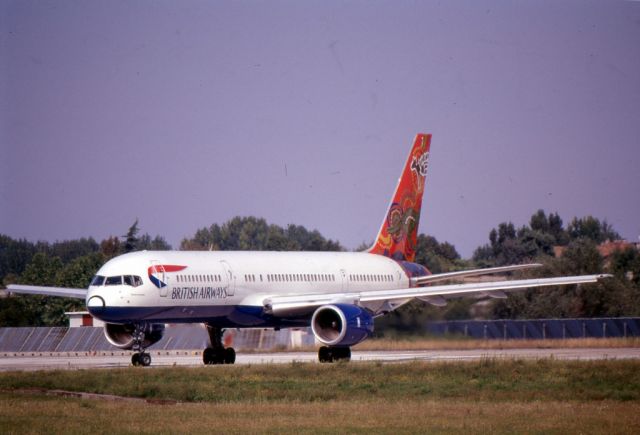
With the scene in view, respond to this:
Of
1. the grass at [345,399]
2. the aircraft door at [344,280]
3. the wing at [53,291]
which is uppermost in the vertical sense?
the aircraft door at [344,280]

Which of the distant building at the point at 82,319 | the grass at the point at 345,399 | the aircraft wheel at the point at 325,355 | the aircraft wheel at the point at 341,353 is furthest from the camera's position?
the distant building at the point at 82,319

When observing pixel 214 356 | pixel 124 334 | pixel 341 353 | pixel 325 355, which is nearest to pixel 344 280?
pixel 341 353

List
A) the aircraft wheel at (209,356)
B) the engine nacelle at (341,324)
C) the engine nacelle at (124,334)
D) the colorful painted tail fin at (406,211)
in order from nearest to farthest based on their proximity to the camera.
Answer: the engine nacelle at (341,324) → the engine nacelle at (124,334) → the aircraft wheel at (209,356) → the colorful painted tail fin at (406,211)

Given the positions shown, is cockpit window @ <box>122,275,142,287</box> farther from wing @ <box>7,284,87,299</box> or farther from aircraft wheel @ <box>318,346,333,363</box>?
aircraft wheel @ <box>318,346,333,363</box>

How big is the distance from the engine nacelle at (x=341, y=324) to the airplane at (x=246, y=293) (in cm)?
3

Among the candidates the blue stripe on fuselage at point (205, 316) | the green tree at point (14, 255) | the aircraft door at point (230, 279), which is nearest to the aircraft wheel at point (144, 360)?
the blue stripe on fuselage at point (205, 316)

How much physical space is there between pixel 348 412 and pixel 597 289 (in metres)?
40.5

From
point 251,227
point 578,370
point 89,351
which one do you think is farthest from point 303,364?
point 251,227

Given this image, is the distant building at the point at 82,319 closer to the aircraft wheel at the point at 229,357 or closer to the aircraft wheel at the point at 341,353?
the aircraft wheel at the point at 229,357

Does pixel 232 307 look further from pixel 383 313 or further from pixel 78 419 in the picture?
pixel 78 419

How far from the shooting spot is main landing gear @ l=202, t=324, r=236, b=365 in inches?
1542

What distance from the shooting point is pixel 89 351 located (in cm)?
5069

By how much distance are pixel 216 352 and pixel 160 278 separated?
4.57 metres

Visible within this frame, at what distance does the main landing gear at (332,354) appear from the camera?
37.6 m
